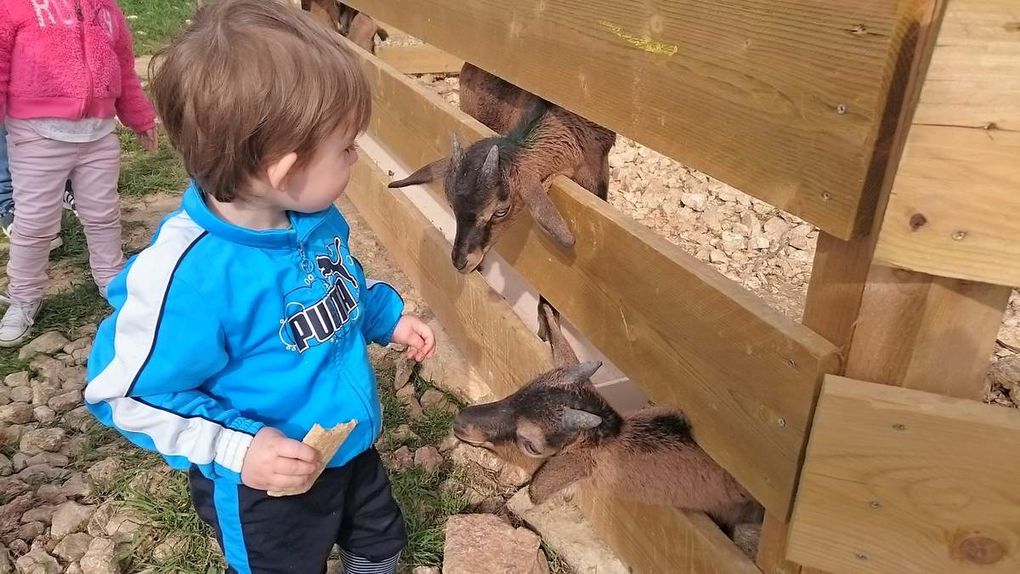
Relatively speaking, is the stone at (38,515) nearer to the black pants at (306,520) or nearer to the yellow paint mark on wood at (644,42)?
the black pants at (306,520)

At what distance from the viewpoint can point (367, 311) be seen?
7.59 ft

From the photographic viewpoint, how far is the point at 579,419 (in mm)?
2547

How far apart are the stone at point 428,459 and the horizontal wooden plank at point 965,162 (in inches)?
89.7

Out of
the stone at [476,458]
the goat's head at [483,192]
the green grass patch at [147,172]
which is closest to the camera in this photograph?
the goat's head at [483,192]

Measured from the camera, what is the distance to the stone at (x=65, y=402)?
11.7 ft

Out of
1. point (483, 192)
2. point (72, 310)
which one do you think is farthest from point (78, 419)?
point (483, 192)

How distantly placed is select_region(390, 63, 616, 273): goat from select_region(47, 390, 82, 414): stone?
193 centimetres

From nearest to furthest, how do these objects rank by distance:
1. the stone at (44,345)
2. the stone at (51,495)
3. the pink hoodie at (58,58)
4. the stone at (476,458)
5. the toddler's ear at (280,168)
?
1. the toddler's ear at (280,168)
2. the stone at (51,495)
3. the stone at (476,458)
4. the pink hoodie at (58,58)
5. the stone at (44,345)

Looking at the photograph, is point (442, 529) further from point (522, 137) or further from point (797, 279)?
point (797, 279)

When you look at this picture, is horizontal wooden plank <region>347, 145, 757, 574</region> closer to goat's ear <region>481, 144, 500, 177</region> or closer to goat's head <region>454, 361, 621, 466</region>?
goat's head <region>454, 361, 621, 466</region>

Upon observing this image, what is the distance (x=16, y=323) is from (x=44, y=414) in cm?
93

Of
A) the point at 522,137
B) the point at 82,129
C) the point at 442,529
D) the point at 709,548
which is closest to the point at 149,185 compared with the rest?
the point at 82,129

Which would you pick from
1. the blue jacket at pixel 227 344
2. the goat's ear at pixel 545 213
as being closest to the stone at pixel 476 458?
the goat's ear at pixel 545 213

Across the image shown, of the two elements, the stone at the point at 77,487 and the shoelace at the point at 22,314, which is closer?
the stone at the point at 77,487
